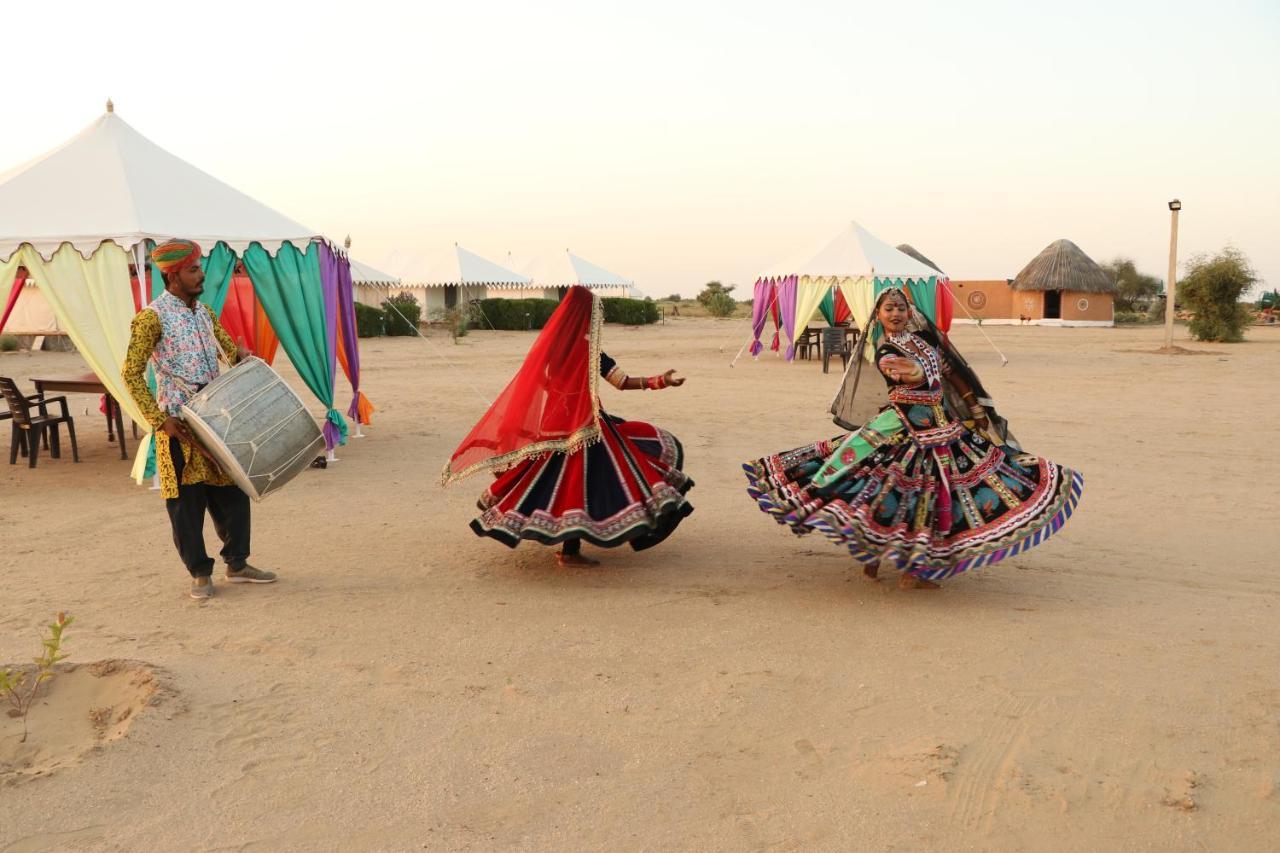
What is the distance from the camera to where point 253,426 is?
16.2ft

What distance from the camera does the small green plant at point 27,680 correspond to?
3.45 meters

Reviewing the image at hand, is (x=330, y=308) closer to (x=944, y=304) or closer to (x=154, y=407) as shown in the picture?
(x=154, y=407)

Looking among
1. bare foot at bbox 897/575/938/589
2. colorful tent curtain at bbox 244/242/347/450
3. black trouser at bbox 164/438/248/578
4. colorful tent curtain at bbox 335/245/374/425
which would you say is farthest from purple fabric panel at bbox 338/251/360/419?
bare foot at bbox 897/575/938/589

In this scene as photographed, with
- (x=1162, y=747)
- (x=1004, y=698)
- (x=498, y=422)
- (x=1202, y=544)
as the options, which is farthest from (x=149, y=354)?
(x=1202, y=544)

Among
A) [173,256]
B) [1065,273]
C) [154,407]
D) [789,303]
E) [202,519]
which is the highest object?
[1065,273]

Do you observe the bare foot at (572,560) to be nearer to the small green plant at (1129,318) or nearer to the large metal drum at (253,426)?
the large metal drum at (253,426)

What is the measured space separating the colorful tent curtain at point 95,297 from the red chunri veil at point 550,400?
3.95 meters

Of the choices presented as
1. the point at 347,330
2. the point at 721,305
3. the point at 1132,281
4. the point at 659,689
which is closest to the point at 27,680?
the point at 659,689

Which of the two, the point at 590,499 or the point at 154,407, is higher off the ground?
the point at 154,407

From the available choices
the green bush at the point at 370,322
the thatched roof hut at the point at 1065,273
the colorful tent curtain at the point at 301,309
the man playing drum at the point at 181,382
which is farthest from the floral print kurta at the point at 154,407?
the thatched roof hut at the point at 1065,273

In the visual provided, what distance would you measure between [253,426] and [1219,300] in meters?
28.1

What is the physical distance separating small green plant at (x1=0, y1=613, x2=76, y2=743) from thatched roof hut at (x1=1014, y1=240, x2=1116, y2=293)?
39.0 m

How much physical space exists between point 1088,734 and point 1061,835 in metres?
0.68

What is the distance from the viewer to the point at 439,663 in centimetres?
421
